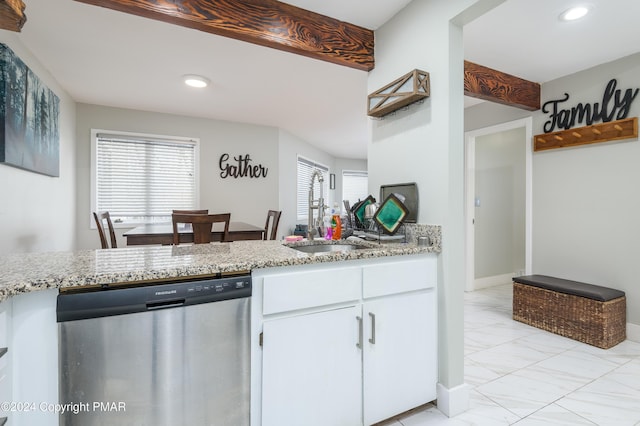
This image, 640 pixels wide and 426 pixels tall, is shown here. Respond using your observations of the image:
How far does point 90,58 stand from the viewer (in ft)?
8.63

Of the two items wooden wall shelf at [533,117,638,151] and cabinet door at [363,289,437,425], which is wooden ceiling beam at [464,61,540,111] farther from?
cabinet door at [363,289,437,425]

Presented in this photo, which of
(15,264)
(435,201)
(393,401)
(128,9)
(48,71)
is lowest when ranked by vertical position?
(393,401)

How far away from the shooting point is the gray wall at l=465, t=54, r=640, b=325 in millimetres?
2578

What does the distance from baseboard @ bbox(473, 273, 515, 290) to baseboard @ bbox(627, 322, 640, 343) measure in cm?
154

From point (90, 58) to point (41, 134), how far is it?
0.79 m

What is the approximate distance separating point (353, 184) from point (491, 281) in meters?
4.67

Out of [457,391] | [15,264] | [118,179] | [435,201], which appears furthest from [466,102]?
[118,179]

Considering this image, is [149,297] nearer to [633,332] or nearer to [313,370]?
[313,370]

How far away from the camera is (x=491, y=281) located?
420 cm

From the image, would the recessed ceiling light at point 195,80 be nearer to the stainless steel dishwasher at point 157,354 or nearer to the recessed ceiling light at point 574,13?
the stainless steel dishwasher at point 157,354

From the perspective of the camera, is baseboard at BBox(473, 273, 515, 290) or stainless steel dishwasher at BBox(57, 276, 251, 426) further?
baseboard at BBox(473, 273, 515, 290)

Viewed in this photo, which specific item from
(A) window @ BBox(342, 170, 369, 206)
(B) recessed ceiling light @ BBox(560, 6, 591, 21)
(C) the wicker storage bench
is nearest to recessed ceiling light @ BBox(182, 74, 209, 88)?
(B) recessed ceiling light @ BBox(560, 6, 591, 21)

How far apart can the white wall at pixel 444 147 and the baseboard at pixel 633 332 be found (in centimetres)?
203

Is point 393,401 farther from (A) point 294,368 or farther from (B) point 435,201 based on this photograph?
(B) point 435,201
